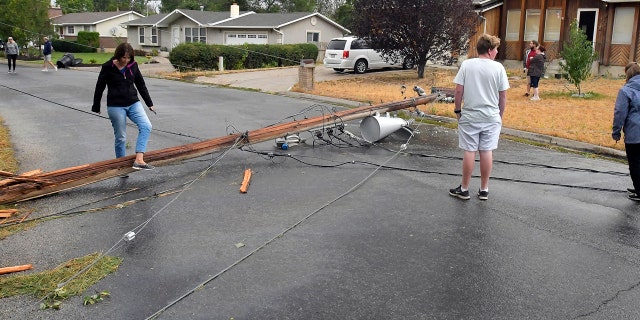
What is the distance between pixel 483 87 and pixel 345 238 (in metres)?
2.53

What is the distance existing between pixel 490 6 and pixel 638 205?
2377cm

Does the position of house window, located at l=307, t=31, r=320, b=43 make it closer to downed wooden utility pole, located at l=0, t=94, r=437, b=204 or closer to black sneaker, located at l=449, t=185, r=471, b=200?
downed wooden utility pole, located at l=0, t=94, r=437, b=204

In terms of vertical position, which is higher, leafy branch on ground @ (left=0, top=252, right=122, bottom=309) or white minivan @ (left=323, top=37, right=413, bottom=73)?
white minivan @ (left=323, top=37, right=413, bottom=73)

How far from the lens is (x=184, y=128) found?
11.9 metres

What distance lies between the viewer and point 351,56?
90.0ft

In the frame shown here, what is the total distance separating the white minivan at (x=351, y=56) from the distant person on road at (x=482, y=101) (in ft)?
68.1

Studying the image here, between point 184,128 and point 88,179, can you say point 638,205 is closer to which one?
point 88,179

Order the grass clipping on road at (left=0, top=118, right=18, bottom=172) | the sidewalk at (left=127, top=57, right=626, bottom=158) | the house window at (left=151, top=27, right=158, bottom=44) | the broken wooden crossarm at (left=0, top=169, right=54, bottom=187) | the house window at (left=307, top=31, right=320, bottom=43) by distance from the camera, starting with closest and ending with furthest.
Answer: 1. the broken wooden crossarm at (left=0, top=169, right=54, bottom=187)
2. the grass clipping on road at (left=0, top=118, right=18, bottom=172)
3. the sidewalk at (left=127, top=57, right=626, bottom=158)
4. the house window at (left=307, top=31, right=320, bottom=43)
5. the house window at (left=151, top=27, right=158, bottom=44)

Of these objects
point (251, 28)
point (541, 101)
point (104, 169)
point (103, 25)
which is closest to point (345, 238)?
point (104, 169)

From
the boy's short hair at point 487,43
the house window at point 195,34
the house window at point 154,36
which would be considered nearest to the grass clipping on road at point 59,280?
the boy's short hair at point 487,43

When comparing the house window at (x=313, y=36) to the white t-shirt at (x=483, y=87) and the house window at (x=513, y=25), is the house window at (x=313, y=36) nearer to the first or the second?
the house window at (x=513, y=25)

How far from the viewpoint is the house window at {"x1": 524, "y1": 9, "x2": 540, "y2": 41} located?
2739 cm

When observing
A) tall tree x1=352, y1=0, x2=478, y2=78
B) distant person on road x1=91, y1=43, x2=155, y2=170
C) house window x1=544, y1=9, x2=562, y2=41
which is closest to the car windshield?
tall tree x1=352, y1=0, x2=478, y2=78

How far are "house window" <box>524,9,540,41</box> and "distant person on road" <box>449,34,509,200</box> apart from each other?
22.8 metres
